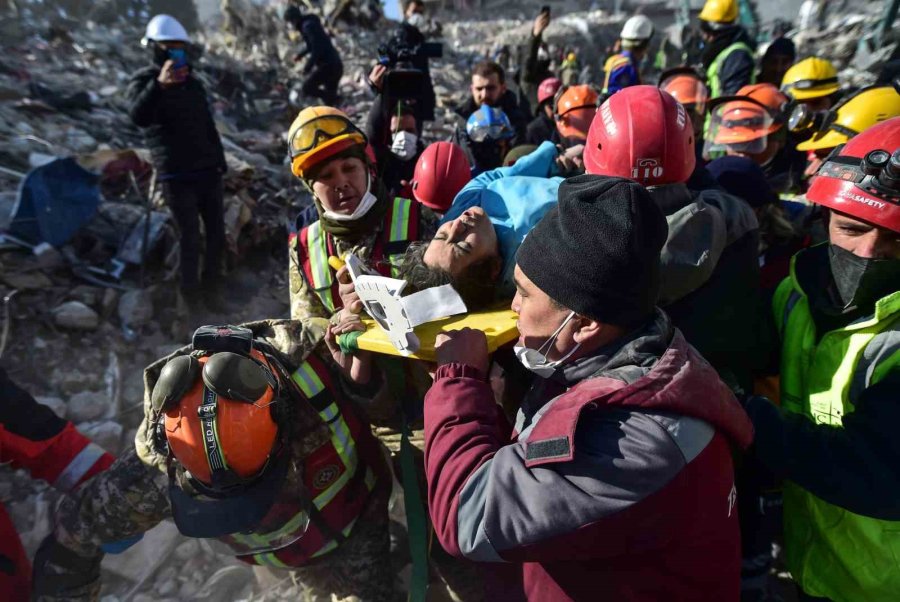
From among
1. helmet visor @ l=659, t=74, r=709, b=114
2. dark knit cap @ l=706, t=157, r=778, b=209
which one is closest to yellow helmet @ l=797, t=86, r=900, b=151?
dark knit cap @ l=706, t=157, r=778, b=209

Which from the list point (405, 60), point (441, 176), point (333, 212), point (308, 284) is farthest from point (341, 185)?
point (405, 60)

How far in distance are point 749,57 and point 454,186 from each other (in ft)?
14.5

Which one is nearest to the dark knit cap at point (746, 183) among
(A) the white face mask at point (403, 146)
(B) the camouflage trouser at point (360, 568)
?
(B) the camouflage trouser at point (360, 568)

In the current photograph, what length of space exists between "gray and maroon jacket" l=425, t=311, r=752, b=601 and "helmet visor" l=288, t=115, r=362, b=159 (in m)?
1.70

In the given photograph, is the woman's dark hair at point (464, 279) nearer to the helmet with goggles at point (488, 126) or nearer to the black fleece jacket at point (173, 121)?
the helmet with goggles at point (488, 126)

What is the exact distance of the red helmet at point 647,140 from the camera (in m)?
1.90

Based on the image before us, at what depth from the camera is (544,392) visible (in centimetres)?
153

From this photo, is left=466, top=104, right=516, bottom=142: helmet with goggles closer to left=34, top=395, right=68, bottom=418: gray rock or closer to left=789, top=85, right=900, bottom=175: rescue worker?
left=789, top=85, right=900, bottom=175: rescue worker

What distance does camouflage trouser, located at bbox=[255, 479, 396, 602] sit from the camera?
8.07 ft

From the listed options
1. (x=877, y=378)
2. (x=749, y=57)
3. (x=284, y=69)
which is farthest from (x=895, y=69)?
(x=284, y=69)

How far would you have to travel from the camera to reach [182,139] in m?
4.76

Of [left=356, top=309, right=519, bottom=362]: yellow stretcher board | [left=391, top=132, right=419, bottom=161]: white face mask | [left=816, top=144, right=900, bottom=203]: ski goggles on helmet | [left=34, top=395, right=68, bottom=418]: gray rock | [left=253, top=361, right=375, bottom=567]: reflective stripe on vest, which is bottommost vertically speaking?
[left=34, top=395, right=68, bottom=418]: gray rock

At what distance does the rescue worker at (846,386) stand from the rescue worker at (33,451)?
10.5 ft

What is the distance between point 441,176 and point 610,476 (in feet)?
7.63
